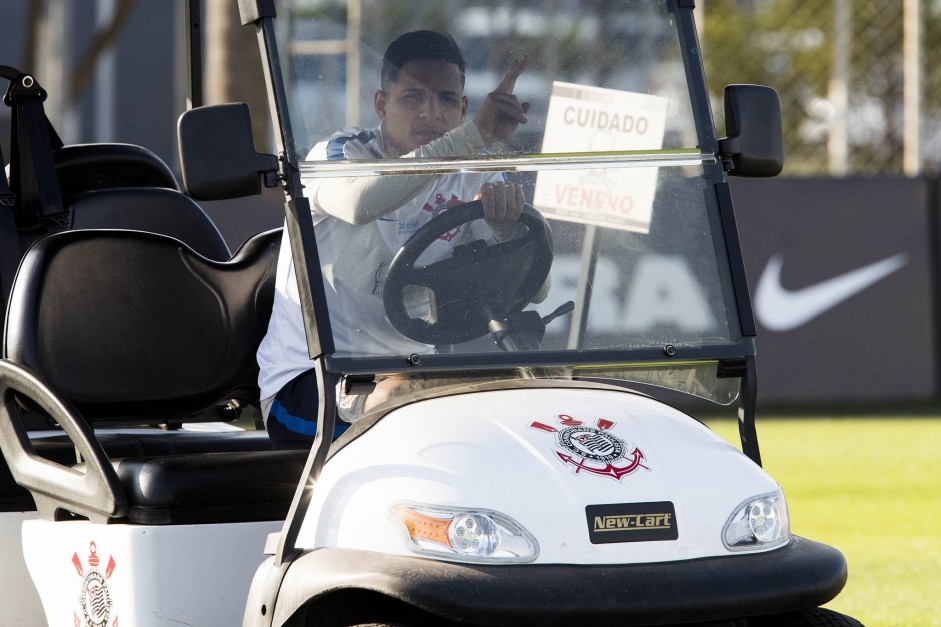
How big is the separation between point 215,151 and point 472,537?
826 mm

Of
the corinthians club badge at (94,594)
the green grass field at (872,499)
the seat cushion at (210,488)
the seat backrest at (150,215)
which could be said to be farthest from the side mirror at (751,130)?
the green grass field at (872,499)

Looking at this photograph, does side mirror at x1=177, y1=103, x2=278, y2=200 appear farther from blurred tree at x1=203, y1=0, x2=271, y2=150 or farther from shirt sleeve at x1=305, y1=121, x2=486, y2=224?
blurred tree at x1=203, y1=0, x2=271, y2=150

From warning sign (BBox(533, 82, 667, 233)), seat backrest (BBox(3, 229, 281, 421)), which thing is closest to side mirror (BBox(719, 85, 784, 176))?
warning sign (BBox(533, 82, 667, 233))

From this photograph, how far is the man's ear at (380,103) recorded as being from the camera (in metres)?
2.94

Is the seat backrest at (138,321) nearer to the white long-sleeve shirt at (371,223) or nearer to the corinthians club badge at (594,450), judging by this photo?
the white long-sleeve shirt at (371,223)

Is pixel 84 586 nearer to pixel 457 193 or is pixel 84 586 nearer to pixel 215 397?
pixel 215 397

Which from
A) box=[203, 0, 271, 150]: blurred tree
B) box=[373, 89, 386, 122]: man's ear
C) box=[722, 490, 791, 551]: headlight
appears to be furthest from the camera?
box=[203, 0, 271, 150]: blurred tree

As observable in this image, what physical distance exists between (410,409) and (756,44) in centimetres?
1530

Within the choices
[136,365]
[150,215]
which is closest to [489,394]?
[136,365]

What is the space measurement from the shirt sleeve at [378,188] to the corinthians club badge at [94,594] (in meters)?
0.85

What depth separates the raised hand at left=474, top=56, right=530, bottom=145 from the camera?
2969 millimetres

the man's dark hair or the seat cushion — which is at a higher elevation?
the man's dark hair

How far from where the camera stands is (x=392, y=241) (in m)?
2.91

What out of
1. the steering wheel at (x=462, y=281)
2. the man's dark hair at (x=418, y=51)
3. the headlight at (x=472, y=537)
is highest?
the man's dark hair at (x=418, y=51)
